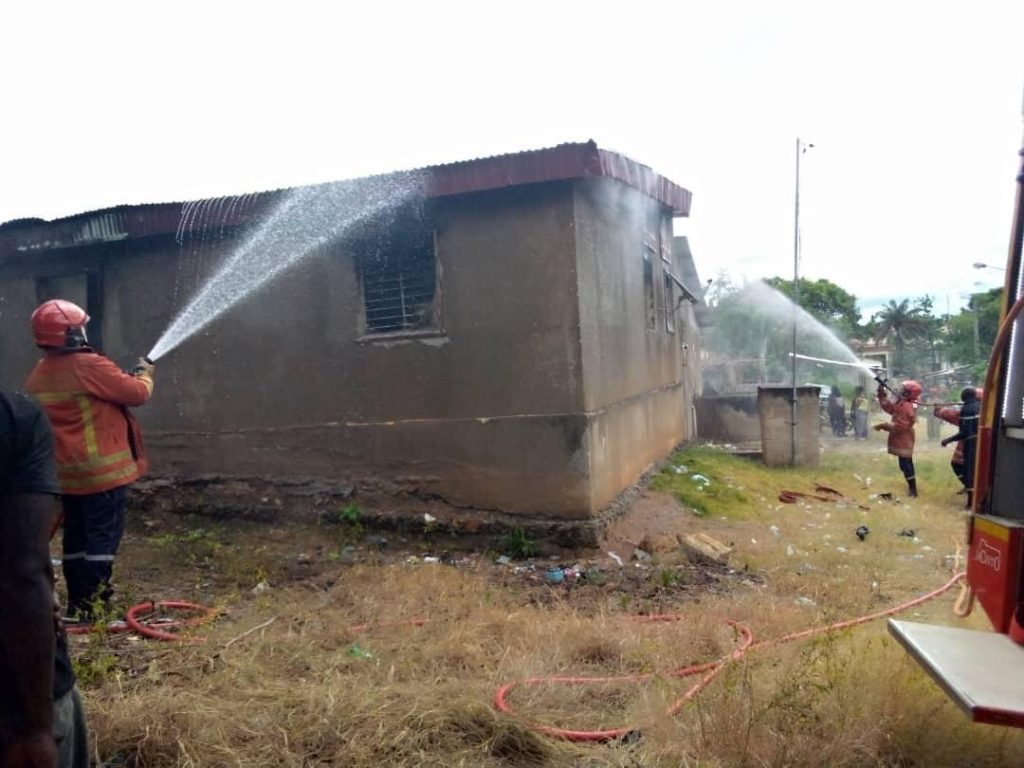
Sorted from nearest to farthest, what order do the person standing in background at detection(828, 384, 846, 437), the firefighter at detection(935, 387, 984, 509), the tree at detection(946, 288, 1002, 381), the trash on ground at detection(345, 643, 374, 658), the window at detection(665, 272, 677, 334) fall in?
the trash on ground at detection(345, 643, 374, 658)
the firefighter at detection(935, 387, 984, 509)
the window at detection(665, 272, 677, 334)
the person standing in background at detection(828, 384, 846, 437)
the tree at detection(946, 288, 1002, 381)

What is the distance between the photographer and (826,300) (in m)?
44.3

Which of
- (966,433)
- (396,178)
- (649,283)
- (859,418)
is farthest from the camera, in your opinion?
(859,418)

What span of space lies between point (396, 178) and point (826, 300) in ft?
138

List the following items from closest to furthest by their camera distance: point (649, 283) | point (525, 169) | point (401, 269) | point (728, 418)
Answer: point (525, 169) → point (401, 269) → point (649, 283) → point (728, 418)

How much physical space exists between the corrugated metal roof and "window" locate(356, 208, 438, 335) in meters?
0.52

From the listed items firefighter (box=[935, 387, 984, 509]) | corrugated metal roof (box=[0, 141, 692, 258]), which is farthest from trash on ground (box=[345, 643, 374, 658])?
firefighter (box=[935, 387, 984, 509])

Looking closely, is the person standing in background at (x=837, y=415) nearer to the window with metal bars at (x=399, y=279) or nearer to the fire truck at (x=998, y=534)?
the window with metal bars at (x=399, y=279)

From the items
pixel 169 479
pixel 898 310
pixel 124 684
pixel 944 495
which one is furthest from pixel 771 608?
pixel 898 310

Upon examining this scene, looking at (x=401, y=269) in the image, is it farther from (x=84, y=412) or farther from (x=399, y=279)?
(x=84, y=412)

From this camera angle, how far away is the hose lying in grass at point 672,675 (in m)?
3.17

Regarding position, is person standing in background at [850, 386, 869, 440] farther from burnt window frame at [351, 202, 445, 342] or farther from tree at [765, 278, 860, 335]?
tree at [765, 278, 860, 335]

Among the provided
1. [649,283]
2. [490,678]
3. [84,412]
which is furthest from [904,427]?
[84,412]

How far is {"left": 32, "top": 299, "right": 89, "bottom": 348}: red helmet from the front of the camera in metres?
4.70

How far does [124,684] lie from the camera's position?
353 centimetres
